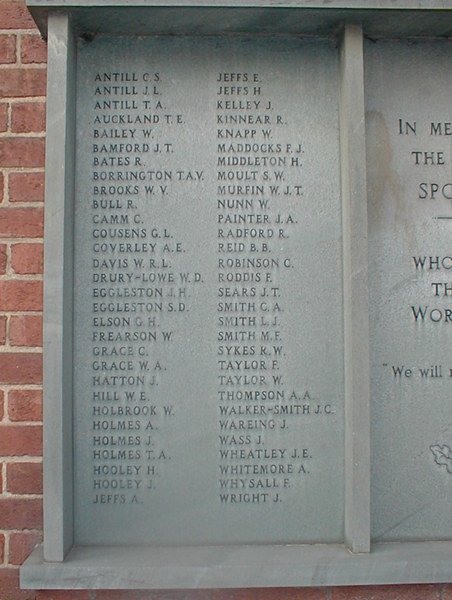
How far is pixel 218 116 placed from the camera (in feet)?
7.72

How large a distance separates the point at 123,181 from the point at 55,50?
45cm

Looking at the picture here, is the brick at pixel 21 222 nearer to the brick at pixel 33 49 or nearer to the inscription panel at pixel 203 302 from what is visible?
the inscription panel at pixel 203 302

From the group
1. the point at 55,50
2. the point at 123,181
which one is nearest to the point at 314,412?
the point at 123,181

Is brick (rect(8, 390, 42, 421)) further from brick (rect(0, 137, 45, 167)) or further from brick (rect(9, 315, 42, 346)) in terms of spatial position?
brick (rect(0, 137, 45, 167))

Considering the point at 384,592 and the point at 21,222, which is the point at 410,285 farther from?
the point at 21,222

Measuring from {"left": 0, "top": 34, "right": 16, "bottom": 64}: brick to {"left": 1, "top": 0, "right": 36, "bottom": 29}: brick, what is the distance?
0.13 ft

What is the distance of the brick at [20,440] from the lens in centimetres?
234

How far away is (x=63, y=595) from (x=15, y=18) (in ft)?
6.33

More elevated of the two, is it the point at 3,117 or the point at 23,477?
the point at 3,117

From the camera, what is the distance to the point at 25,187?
2.36 meters

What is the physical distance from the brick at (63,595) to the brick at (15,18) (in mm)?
1876

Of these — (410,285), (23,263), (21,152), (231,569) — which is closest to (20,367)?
(23,263)

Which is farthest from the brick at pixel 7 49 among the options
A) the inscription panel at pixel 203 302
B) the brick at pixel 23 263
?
the brick at pixel 23 263

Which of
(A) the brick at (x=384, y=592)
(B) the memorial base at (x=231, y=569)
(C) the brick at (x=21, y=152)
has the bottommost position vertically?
(A) the brick at (x=384, y=592)
